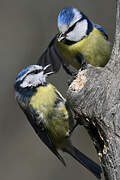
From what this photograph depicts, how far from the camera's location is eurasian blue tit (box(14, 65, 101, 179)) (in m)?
3.33

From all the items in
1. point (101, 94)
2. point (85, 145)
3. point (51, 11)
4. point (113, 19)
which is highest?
point (101, 94)

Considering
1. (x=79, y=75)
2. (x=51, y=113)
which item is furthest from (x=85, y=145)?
(x=79, y=75)

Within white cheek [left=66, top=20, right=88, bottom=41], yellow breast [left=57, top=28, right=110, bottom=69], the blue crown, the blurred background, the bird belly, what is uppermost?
the blue crown

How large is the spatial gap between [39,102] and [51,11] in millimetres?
1993

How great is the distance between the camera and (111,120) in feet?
8.45

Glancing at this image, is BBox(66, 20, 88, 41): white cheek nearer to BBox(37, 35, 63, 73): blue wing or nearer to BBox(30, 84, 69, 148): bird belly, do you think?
BBox(30, 84, 69, 148): bird belly

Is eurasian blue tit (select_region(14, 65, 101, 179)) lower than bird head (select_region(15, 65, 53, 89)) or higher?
lower

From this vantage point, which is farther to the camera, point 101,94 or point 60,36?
point 60,36

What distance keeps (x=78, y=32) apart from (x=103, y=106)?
0.80 metres

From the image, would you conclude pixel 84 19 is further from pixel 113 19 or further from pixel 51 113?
pixel 113 19

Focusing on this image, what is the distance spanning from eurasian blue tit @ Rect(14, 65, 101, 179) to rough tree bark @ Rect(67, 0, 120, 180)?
1.78ft

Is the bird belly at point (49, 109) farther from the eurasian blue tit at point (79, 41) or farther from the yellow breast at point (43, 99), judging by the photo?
the eurasian blue tit at point (79, 41)

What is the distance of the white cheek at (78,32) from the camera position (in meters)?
3.26

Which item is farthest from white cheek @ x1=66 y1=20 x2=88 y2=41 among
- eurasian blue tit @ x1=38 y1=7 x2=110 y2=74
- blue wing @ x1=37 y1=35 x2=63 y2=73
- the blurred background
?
the blurred background
